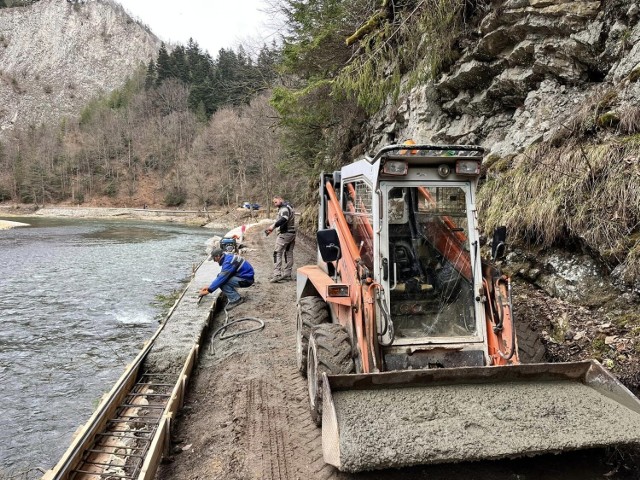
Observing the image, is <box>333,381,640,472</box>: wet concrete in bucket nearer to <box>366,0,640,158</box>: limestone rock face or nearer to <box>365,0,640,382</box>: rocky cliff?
<box>365,0,640,382</box>: rocky cliff

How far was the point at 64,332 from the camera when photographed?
8.70 metres

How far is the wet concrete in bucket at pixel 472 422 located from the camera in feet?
8.73

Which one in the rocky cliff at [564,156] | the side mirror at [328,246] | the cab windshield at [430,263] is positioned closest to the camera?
the cab windshield at [430,263]

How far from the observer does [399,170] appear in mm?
3654

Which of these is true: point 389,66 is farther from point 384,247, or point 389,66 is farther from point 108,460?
point 108,460

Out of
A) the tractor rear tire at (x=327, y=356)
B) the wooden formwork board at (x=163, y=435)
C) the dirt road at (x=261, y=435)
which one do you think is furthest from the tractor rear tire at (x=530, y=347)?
the wooden formwork board at (x=163, y=435)

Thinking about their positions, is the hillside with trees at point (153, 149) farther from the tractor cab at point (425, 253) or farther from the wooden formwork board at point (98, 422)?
the tractor cab at point (425, 253)

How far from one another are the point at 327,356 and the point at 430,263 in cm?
125

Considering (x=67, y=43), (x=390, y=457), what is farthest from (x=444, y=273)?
(x=67, y=43)

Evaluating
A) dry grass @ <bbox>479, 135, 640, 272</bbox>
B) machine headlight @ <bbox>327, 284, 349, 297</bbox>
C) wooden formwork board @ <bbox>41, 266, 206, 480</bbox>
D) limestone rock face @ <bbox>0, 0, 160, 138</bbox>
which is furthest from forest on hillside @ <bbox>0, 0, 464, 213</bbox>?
limestone rock face @ <bbox>0, 0, 160, 138</bbox>

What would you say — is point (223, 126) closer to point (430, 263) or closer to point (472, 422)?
point (430, 263)

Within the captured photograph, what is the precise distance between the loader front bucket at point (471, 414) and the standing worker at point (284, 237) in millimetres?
6669

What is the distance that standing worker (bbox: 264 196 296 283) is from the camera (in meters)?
9.89

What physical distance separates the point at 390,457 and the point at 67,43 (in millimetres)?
128219
